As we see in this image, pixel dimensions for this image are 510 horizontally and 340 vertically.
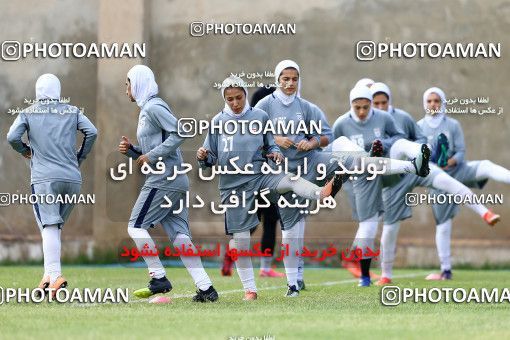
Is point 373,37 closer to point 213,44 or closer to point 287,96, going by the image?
point 213,44

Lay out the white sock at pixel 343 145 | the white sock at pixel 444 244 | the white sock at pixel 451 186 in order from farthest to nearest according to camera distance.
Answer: the white sock at pixel 444 244
the white sock at pixel 451 186
the white sock at pixel 343 145

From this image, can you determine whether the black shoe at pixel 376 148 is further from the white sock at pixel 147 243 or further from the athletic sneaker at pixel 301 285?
the white sock at pixel 147 243

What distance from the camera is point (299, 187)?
10953 millimetres

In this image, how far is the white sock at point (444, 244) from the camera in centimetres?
1512

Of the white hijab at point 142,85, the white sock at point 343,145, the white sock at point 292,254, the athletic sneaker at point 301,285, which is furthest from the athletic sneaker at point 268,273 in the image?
the white hijab at point 142,85

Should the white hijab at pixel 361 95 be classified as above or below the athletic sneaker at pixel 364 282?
above

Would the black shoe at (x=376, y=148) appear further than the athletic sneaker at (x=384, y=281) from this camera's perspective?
No

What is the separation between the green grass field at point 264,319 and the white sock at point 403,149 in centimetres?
141

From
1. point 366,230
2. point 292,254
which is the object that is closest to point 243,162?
point 292,254

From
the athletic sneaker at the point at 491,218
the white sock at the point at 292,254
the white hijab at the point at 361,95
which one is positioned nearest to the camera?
the white sock at the point at 292,254

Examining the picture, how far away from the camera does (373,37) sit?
18469mm

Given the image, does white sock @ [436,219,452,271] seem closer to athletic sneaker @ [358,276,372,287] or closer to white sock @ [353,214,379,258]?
white sock @ [353,214,379,258]

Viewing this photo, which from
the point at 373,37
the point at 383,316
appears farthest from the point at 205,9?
the point at 383,316

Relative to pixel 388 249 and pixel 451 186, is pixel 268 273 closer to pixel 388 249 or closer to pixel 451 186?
pixel 388 249
